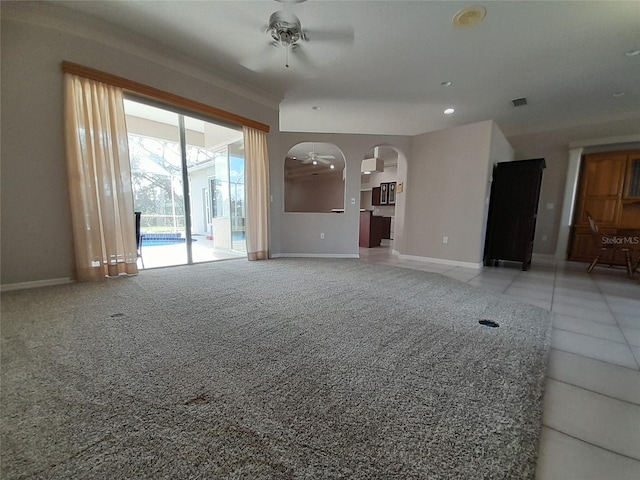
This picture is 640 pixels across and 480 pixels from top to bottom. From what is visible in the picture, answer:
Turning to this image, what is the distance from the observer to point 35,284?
254cm

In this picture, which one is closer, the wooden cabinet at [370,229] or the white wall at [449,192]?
the white wall at [449,192]

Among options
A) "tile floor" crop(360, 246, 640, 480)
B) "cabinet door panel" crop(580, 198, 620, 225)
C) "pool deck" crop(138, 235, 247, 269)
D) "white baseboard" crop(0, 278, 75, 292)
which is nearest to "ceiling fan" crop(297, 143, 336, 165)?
"pool deck" crop(138, 235, 247, 269)

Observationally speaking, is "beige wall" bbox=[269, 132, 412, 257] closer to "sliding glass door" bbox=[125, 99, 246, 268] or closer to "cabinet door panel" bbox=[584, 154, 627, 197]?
"sliding glass door" bbox=[125, 99, 246, 268]

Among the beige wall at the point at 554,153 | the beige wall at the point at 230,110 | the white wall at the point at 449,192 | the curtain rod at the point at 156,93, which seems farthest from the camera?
the beige wall at the point at 554,153

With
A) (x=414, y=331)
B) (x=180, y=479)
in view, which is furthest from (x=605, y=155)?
(x=180, y=479)

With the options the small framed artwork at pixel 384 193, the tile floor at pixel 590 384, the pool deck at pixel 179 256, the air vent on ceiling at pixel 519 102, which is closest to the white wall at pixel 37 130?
the pool deck at pixel 179 256

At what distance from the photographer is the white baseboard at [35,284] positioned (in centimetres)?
240

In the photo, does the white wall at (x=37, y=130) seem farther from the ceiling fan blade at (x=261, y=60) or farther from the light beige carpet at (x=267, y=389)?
the ceiling fan blade at (x=261, y=60)

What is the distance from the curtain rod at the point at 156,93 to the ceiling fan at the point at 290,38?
778 millimetres

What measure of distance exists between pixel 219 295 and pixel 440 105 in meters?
4.85

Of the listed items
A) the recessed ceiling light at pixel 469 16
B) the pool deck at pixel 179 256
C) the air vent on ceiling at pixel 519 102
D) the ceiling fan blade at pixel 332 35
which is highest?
the ceiling fan blade at pixel 332 35

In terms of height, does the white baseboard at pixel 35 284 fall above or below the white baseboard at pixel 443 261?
above

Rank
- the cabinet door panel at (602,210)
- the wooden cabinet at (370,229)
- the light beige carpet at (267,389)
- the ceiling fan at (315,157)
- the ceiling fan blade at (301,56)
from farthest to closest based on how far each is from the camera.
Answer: the ceiling fan at (315,157) < the wooden cabinet at (370,229) < the cabinet door panel at (602,210) < the ceiling fan blade at (301,56) < the light beige carpet at (267,389)

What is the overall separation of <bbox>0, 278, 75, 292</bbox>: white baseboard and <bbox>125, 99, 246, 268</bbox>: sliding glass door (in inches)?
40.0
